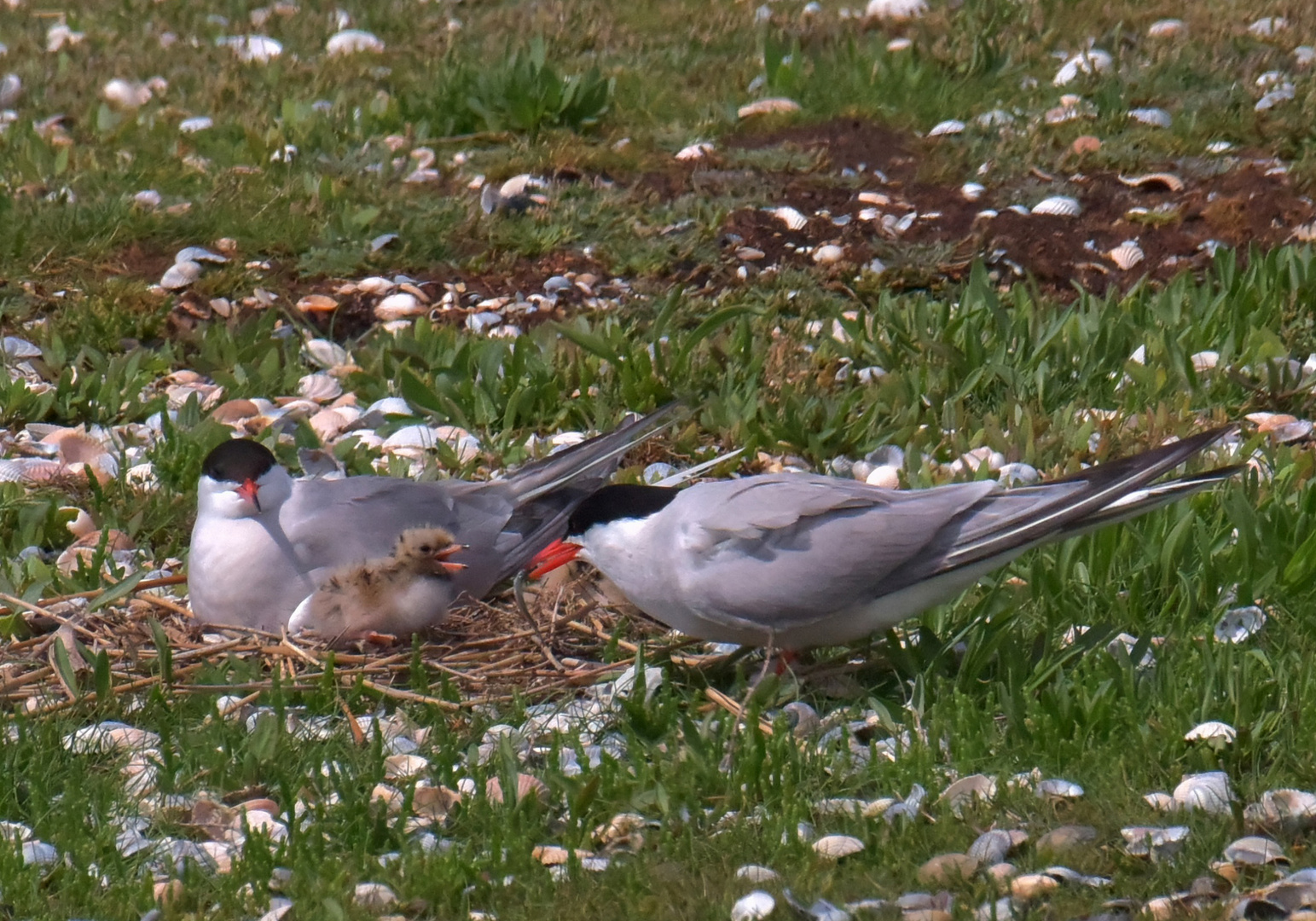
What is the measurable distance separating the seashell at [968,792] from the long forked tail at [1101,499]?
0.60m

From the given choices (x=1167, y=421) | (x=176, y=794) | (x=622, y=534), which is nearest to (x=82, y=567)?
(x=176, y=794)

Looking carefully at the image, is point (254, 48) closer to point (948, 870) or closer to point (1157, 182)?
point (1157, 182)

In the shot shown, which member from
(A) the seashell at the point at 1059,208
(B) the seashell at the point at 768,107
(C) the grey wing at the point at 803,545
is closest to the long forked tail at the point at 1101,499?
(C) the grey wing at the point at 803,545

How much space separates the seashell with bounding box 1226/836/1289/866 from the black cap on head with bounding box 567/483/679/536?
165 centimetres

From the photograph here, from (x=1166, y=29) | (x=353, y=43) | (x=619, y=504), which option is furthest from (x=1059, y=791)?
(x=353, y=43)

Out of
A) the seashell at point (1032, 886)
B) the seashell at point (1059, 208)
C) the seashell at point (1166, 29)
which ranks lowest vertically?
the seashell at point (1032, 886)

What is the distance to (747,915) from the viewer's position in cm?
323

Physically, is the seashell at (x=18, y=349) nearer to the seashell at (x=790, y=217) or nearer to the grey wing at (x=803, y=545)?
the seashell at (x=790, y=217)

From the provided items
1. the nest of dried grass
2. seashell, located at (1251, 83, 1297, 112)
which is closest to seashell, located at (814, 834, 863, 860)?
the nest of dried grass

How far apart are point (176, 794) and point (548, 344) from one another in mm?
2886

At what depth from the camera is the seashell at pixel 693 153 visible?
799 centimetres

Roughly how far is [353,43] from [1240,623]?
21.8ft

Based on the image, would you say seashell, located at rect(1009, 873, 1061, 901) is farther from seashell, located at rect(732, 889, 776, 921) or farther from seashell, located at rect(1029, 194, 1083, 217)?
seashell, located at rect(1029, 194, 1083, 217)

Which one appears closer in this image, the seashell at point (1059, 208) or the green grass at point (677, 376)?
the green grass at point (677, 376)
